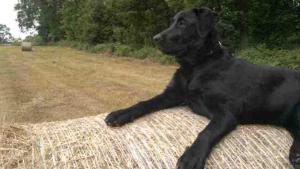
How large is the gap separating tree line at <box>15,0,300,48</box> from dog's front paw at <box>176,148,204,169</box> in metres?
10.9

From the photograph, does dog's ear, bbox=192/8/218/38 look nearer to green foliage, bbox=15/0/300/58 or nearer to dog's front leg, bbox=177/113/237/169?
dog's front leg, bbox=177/113/237/169

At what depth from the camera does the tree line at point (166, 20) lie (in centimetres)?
1764

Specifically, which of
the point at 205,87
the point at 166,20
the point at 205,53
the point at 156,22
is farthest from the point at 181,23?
the point at 156,22

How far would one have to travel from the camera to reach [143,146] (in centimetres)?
404

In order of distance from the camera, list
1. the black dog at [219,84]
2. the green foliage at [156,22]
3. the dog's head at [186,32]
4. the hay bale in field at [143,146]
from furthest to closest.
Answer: the green foliage at [156,22] < the dog's head at [186,32] < the black dog at [219,84] < the hay bale in field at [143,146]

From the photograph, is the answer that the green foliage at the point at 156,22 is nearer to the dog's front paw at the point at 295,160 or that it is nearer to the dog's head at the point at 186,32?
the dog's head at the point at 186,32

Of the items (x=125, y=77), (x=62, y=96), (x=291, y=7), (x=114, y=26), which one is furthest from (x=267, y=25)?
(x=114, y=26)

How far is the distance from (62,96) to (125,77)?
139 inches

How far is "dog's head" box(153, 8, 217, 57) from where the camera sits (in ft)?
14.2

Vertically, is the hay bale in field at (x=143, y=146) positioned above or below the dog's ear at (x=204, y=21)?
below

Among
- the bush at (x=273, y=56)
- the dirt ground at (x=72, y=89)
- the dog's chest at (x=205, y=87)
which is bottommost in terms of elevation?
the dirt ground at (x=72, y=89)

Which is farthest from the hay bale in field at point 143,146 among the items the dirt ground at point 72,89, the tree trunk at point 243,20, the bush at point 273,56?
the tree trunk at point 243,20

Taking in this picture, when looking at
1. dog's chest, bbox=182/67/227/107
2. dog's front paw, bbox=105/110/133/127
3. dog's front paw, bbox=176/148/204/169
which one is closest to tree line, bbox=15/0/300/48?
→ dog's chest, bbox=182/67/227/107

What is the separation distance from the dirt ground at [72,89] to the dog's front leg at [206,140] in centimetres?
507
